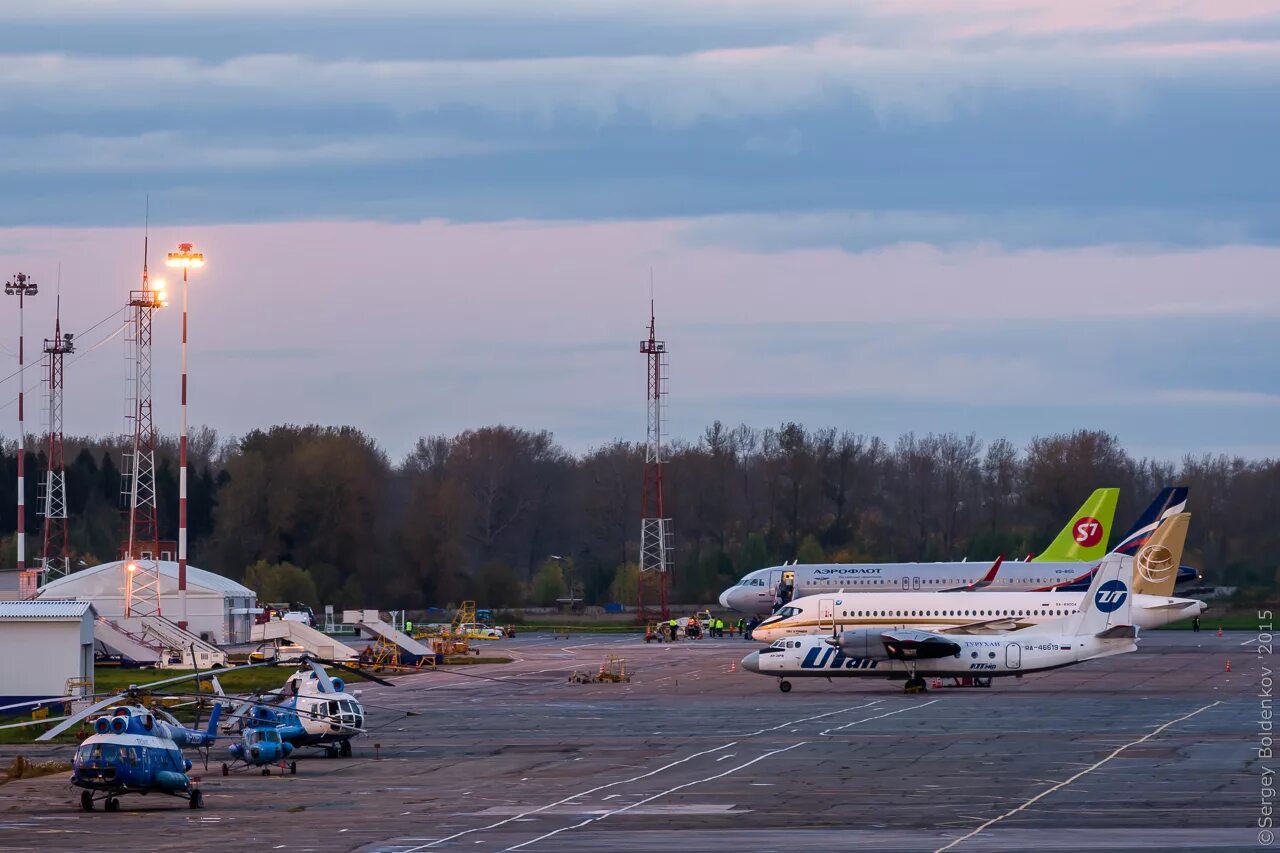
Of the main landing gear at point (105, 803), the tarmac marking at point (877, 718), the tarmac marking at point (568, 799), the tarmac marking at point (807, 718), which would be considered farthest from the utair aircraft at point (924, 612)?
the main landing gear at point (105, 803)

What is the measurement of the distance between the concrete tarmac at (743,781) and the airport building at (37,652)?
32.9ft

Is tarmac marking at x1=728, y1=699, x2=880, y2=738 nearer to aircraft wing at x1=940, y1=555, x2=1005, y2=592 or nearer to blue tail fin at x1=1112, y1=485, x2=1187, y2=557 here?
blue tail fin at x1=1112, y1=485, x2=1187, y2=557

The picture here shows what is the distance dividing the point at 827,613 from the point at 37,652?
Answer: 29867 millimetres

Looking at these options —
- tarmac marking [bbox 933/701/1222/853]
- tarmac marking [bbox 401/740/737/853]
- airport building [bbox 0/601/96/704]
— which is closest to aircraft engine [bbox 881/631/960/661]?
tarmac marking [bbox 933/701/1222/853]

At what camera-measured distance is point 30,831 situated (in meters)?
28.8

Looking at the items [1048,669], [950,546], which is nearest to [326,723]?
[1048,669]

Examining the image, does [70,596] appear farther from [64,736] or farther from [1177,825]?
[1177,825]

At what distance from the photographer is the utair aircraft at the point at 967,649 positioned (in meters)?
56.4

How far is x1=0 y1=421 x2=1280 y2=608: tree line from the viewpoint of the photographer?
411 feet

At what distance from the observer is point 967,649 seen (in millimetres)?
58344

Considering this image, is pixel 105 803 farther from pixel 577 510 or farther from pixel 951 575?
pixel 577 510

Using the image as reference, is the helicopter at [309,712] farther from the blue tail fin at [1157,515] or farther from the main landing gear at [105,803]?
the blue tail fin at [1157,515]

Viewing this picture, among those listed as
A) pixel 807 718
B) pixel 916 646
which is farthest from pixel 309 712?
pixel 916 646

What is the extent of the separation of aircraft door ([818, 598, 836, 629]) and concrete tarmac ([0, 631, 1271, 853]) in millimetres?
9066
